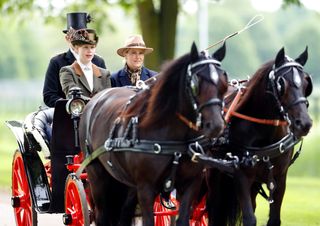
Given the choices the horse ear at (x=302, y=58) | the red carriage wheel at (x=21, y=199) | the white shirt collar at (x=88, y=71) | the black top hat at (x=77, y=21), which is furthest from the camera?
the red carriage wheel at (x=21, y=199)

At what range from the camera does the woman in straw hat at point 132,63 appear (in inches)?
339

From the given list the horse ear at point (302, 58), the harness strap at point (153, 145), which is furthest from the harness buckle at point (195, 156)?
the horse ear at point (302, 58)

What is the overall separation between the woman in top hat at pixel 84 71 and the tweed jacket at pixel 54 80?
0.20 metres

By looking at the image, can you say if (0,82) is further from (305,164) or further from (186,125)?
(186,125)

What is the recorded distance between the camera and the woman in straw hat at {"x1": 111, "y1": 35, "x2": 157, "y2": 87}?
8617 mm

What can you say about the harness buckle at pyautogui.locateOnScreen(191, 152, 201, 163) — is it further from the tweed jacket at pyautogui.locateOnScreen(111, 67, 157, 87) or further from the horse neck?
the tweed jacket at pyautogui.locateOnScreen(111, 67, 157, 87)

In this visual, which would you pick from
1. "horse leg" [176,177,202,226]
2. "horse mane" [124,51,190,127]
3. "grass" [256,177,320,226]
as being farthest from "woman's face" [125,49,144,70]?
"grass" [256,177,320,226]

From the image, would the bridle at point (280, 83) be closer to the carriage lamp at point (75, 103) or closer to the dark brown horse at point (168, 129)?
the dark brown horse at point (168, 129)

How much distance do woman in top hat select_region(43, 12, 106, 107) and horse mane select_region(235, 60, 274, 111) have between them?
6.83 ft

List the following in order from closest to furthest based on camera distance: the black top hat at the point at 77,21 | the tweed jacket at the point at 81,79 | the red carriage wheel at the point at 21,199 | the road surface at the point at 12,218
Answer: the tweed jacket at the point at 81,79, the black top hat at the point at 77,21, the red carriage wheel at the point at 21,199, the road surface at the point at 12,218

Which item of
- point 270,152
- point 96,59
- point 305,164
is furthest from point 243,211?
point 305,164

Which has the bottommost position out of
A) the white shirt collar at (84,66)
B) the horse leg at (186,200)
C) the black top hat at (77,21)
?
the horse leg at (186,200)

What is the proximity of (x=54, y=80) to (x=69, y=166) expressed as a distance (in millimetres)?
1052

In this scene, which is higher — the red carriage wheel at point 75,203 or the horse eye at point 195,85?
the horse eye at point 195,85
